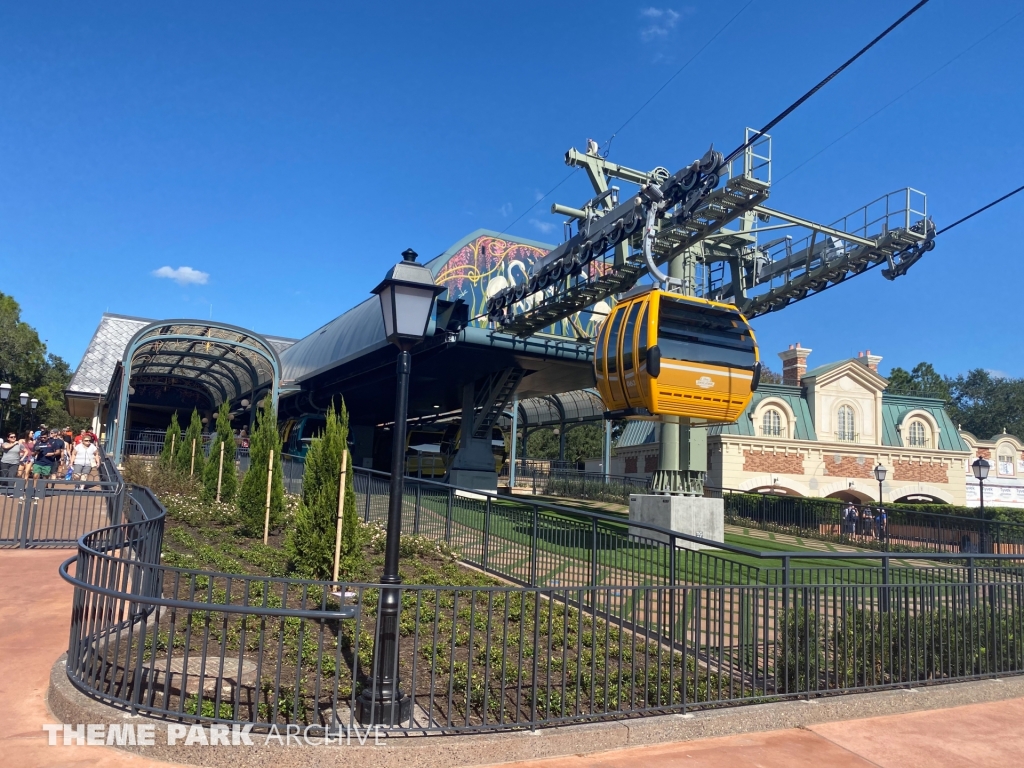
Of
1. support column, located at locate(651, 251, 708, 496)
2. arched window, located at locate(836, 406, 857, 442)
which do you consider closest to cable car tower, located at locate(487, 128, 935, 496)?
support column, located at locate(651, 251, 708, 496)

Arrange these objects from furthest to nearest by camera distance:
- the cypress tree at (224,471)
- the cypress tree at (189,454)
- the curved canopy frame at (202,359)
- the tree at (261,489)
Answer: the curved canopy frame at (202,359) < the cypress tree at (189,454) < the cypress tree at (224,471) < the tree at (261,489)

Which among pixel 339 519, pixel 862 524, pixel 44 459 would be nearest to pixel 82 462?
pixel 44 459

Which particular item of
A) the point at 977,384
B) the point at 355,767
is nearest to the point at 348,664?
the point at 355,767

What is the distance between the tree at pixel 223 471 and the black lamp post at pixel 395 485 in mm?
12138

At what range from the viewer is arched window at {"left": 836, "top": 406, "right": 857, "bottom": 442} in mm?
36281

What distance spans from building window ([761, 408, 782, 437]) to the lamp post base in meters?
32.3

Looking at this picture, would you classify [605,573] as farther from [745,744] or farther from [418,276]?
[418,276]

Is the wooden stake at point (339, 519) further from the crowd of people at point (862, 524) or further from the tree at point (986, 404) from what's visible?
the tree at point (986, 404)

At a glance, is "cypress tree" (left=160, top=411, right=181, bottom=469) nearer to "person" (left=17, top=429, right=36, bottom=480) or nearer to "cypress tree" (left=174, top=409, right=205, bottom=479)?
"cypress tree" (left=174, top=409, right=205, bottom=479)

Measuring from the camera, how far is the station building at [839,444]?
34.3m

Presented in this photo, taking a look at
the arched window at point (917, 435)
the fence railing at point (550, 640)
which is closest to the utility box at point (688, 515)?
the fence railing at point (550, 640)

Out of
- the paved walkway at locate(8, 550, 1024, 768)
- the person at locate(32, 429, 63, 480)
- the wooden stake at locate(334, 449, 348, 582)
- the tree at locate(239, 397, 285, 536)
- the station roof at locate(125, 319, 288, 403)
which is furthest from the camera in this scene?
the station roof at locate(125, 319, 288, 403)

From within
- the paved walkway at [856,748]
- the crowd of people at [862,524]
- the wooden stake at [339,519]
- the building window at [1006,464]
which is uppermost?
the building window at [1006,464]

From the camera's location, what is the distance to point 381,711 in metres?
5.04
